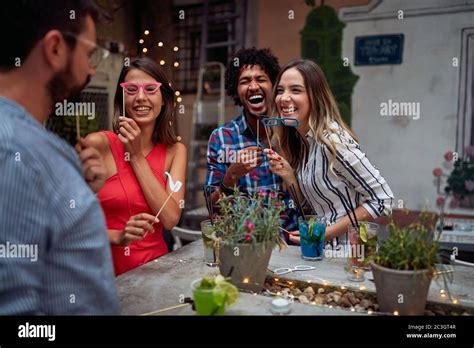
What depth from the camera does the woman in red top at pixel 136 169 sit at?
1.50 meters

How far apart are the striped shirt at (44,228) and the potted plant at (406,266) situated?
0.61 m

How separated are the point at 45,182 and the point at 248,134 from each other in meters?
1.40

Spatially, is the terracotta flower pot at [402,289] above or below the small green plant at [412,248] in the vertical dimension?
below

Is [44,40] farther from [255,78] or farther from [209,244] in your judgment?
[255,78]

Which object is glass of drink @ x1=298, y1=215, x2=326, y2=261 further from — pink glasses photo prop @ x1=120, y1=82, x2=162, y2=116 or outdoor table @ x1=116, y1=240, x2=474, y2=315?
pink glasses photo prop @ x1=120, y1=82, x2=162, y2=116

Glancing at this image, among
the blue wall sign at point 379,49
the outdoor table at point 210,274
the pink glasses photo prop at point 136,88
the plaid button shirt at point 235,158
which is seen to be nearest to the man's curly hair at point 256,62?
the plaid button shirt at point 235,158

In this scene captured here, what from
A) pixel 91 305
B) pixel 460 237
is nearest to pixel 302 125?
pixel 91 305

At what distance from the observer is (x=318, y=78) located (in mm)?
1643

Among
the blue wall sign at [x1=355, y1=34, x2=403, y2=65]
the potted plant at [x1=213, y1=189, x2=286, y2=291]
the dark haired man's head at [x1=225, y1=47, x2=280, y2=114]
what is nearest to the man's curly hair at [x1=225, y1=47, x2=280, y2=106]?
the dark haired man's head at [x1=225, y1=47, x2=280, y2=114]

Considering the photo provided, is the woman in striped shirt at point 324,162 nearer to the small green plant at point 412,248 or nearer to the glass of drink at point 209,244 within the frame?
the glass of drink at point 209,244

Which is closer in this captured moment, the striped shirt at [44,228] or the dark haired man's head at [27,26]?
the striped shirt at [44,228]

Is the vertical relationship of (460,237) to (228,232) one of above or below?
below
